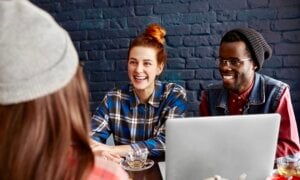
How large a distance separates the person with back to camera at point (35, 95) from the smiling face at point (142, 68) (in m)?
1.15

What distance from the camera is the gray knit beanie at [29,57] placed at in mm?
465

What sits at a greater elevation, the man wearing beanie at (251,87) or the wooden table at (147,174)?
the man wearing beanie at (251,87)

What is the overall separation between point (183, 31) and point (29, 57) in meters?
1.97

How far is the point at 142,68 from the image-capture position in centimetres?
168

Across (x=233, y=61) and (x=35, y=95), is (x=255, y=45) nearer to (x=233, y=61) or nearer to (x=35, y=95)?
(x=233, y=61)

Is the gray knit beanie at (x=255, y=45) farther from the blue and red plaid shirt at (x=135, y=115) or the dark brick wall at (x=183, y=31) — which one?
the dark brick wall at (x=183, y=31)

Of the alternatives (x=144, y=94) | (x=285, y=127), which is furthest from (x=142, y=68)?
(x=285, y=127)

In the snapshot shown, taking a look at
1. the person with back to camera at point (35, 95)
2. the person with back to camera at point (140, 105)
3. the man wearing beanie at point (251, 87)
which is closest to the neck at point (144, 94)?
the person with back to camera at point (140, 105)

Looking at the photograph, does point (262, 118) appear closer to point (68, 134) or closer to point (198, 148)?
point (198, 148)

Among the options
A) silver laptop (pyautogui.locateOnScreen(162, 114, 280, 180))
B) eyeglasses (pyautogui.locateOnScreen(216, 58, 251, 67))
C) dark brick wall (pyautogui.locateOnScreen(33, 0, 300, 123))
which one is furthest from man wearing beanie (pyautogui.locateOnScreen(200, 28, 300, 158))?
dark brick wall (pyautogui.locateOnScreen(33, 0, 300, 123))

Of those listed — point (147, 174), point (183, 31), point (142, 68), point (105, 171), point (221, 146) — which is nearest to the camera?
point (105, 171)

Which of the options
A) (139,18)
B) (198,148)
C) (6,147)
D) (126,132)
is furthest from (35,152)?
(139,18)

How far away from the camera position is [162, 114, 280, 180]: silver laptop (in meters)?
0.98

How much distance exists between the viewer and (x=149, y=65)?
1691 millimetres
